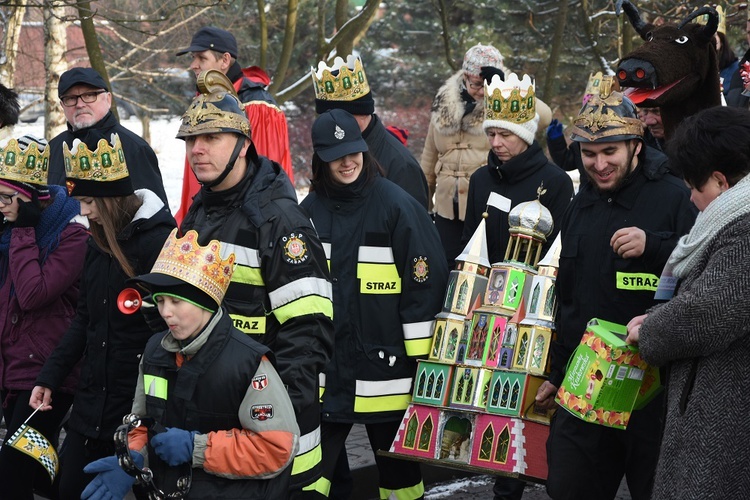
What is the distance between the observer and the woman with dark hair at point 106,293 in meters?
5.29

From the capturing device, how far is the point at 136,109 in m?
28.5

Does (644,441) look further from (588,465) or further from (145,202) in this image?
(145,202)

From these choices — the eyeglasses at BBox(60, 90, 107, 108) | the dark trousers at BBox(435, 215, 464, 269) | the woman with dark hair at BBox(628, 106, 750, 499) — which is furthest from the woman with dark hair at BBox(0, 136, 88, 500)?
the woman with dark hair at BBox(628, 106, 750, 499)

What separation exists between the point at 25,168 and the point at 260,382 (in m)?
2.56

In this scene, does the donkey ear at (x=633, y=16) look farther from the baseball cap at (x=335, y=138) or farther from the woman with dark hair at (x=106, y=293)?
the woman with dark hair at (x=106, y=293)

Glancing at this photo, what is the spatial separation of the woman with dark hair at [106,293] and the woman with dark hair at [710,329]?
248cm

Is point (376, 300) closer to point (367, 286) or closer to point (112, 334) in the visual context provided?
point (367, 286)

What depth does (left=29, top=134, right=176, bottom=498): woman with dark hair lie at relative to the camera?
17.4 ft

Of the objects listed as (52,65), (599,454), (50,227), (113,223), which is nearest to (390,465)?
(599,454)

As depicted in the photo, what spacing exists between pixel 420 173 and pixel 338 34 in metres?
4.88

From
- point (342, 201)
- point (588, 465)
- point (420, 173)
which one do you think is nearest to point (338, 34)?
point (420, 173)

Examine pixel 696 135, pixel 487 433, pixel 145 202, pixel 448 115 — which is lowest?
pixel 487 433

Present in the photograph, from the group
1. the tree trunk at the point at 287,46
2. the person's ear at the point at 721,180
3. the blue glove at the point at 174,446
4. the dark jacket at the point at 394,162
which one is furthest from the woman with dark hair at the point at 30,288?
the tree trunk at the point at 287,46

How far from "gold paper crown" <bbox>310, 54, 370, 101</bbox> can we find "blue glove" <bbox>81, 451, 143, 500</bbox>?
11.9 ft
